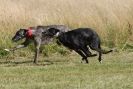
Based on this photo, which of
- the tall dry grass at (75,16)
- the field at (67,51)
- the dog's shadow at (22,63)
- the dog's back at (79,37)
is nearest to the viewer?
the field at (67,51)

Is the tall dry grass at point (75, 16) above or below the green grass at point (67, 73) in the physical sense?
above

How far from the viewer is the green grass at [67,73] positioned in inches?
401

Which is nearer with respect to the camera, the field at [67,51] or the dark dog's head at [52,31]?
the field at [67,51]

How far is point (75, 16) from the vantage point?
18.2m

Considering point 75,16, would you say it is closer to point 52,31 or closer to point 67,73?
point 52,31

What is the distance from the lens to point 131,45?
54.8 ft

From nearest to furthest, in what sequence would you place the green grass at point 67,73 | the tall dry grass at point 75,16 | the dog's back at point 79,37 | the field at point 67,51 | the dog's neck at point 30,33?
the green grass at point 67,73
the field at point 67,51
the dog's back at point 79,37
the dog's neck at point 30,33
the tall dry grass at point 75,16

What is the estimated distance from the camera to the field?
10.7 metres

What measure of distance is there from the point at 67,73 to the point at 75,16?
656 centimetres

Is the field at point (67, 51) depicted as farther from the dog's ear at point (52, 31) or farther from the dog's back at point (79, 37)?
the dog's ear at point (52, 31)

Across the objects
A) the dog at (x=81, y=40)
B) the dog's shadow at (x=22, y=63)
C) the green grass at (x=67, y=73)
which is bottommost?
the dog's shadow at (x=22, y=63)

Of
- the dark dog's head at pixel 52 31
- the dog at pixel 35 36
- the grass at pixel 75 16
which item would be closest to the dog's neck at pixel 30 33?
the dog at pixel 35 36

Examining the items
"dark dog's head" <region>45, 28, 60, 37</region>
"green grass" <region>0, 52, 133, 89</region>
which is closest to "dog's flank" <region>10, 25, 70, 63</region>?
"dark dog's head" <region>45, 28, 60, 37</region>

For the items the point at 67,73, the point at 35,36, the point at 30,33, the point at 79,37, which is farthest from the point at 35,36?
the point at 67,73
